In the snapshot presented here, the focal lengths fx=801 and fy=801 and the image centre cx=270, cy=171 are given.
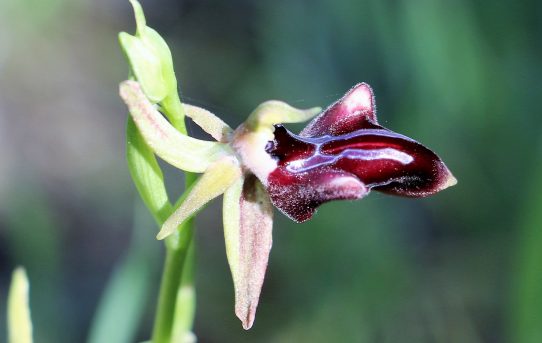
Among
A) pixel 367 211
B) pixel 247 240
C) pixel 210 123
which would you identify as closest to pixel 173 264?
pixel 247 240

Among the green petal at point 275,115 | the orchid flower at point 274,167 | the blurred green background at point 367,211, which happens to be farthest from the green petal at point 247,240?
the blurred green background at point 367,211

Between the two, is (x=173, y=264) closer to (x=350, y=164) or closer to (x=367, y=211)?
(x=350, y=164)

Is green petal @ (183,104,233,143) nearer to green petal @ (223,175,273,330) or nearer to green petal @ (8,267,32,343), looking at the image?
green petal @ (223,175,273,330)

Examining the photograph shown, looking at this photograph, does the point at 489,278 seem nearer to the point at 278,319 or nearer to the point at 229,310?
the point at 278,319

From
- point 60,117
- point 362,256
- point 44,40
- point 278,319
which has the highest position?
point 44,40

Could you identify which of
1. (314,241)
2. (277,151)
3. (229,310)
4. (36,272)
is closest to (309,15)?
(314,241)
